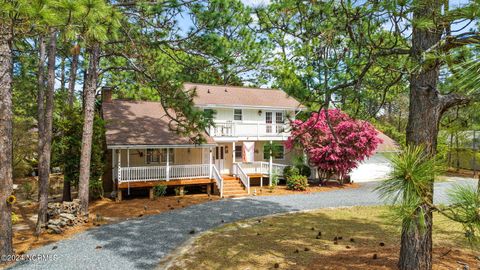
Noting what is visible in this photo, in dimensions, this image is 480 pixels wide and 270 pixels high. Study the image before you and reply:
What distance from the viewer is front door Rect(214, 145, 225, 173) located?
67.3 ft

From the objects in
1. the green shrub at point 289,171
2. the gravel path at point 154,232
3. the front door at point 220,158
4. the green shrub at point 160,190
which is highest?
the front door at point 220,158

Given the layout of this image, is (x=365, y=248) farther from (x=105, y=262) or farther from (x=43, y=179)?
(x=43, y=179)

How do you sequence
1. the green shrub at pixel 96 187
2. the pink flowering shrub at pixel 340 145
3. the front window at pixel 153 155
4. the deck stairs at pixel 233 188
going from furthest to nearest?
the front window at pixel 153 155 < the pink flowering shrub at pixel 340 145 < the deck stairs at pixel 233 188 < the green shrub at pixel 96 187

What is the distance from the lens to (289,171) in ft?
63.1

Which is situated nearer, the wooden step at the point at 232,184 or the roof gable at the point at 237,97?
the wooden step at the point at 232,184

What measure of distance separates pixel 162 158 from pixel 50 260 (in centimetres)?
1185

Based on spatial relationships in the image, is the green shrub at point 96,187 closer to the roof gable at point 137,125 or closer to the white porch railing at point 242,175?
the roof gable at point 137,125

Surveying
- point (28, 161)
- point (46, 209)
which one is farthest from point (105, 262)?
point (28, 161)

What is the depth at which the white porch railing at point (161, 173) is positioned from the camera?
15.5 metres

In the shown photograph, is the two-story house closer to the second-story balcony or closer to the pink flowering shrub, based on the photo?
the second-story balcony

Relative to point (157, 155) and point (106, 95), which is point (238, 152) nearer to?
point (157, 155)

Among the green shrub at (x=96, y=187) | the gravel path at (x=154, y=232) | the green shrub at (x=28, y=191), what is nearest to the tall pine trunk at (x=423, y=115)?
the gravel path at (x=154, y=232)

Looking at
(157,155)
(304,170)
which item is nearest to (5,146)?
(157,155)

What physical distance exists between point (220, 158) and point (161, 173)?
5.29m
